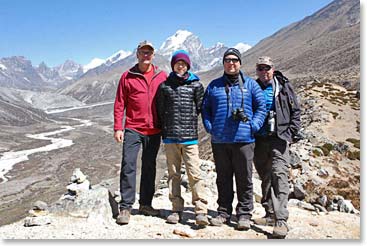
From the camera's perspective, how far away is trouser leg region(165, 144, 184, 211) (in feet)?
22.2

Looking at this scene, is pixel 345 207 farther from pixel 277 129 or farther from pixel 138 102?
pixel 138 102

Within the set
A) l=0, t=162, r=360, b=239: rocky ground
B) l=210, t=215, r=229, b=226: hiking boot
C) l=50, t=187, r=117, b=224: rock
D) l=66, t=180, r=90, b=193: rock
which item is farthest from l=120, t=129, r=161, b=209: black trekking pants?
l=66, t=180, r=90, b=193: rock

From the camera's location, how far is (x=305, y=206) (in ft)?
29.5

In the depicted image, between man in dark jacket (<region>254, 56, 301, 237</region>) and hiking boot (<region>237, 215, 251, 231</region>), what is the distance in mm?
471

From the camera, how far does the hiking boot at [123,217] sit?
6746mm

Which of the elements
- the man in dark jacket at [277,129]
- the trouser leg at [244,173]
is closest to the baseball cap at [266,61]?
the man in dark jacket at [277,129]

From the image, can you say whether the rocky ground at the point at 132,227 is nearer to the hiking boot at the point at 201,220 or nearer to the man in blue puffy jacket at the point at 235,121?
the hiking boot at the point at 201,220

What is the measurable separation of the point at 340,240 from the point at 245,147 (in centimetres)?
216

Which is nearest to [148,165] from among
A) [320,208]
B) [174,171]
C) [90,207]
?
[174,171]

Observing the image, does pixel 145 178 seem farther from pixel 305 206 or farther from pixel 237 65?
pixel 305 206

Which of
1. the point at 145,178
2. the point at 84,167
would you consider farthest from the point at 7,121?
the point at 145,178

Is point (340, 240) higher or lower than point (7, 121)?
lower

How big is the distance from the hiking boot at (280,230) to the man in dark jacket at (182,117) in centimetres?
116

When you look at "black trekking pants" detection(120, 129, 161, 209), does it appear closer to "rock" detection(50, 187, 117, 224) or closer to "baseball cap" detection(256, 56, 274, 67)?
"rock" detection(50, 187, 117, 224)
